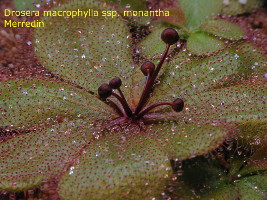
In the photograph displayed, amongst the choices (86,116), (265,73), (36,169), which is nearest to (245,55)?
(265,73)

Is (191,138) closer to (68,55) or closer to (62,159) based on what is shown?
(62,159)

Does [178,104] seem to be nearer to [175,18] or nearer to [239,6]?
[175,18]

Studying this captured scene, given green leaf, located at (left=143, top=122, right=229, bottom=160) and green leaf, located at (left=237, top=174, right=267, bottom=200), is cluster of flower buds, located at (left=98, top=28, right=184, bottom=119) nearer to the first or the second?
green leaf, located at (left=143, top=122, right=229, bottom=160)

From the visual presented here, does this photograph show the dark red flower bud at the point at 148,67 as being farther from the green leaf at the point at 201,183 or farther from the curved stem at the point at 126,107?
the green leaf at the point at 201,183

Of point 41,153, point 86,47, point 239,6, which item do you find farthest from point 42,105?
point 239,6

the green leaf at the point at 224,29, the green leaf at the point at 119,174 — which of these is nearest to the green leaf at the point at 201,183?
the green leaf at the point at 119,174

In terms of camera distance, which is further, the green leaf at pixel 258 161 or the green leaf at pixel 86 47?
the green leaf at pixel 86 47

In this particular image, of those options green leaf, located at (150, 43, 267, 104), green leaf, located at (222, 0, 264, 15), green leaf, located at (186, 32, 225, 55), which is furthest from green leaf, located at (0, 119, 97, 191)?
green leaf, located at (222, 0, 264, 15)
